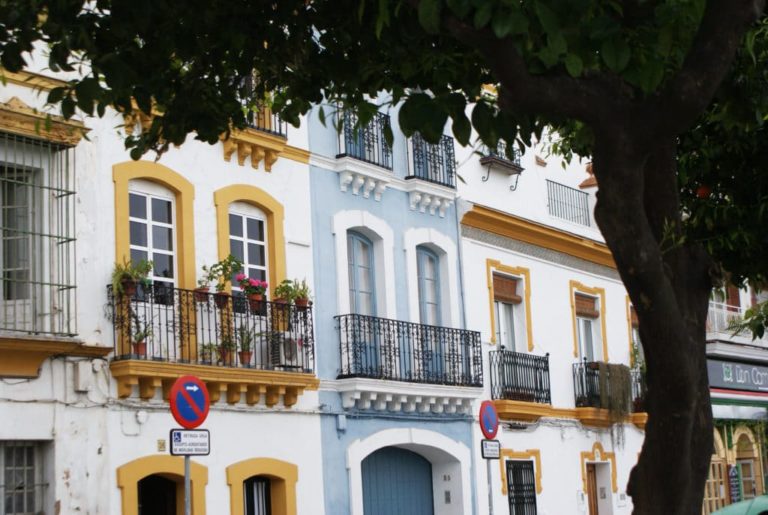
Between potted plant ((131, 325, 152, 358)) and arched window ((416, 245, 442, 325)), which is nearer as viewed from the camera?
potted plant ((131, 325, 152, 358))

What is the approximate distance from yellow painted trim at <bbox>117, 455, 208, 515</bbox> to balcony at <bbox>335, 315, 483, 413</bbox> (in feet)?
10.8

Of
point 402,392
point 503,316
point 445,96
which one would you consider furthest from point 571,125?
point 503,316

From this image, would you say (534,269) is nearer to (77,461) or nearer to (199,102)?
(77,461)

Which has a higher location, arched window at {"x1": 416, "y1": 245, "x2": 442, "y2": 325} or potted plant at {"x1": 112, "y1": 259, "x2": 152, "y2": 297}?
arched window at {"x1": 416, "y1": 245, "x2": 442, "y2": 325}

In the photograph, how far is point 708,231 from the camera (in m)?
11.6

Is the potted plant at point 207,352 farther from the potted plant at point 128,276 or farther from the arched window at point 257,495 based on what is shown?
the arched window at point 257,495

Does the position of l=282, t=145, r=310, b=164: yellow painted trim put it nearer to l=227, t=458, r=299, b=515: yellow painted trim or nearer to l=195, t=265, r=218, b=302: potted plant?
l=195, t=265, r=218, b=302: potted plant

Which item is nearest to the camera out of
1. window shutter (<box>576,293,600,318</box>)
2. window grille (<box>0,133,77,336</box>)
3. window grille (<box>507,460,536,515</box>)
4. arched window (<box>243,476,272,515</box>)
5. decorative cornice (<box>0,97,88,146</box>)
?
decorative cornice (<box>0,97,88,146</box>)

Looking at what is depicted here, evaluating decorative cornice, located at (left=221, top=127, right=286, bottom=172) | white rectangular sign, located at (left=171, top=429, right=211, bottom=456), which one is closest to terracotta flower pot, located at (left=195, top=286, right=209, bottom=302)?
decorative cornice, located at (left=221, top=127, right=286, bottom=172)

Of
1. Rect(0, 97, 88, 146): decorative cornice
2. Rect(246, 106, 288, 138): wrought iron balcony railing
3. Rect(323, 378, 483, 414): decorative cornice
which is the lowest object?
Rect(323, 378, 483, 414): decorative cornice

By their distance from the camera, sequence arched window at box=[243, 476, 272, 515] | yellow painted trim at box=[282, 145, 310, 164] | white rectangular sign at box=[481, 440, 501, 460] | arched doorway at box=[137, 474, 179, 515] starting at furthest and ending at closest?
1. yellow painted trim at box=[282, 145, 310, 164]
2. arched window at box=[243, 476, 272, 515]
3. arched doorway at box=[137, 474, 179, 515]
4. white rectangular sign at box=[481, 440, 501, 460]

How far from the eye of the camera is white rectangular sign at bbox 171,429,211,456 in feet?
40.8

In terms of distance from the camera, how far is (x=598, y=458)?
27.4m

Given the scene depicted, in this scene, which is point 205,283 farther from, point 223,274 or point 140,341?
point 140,341
